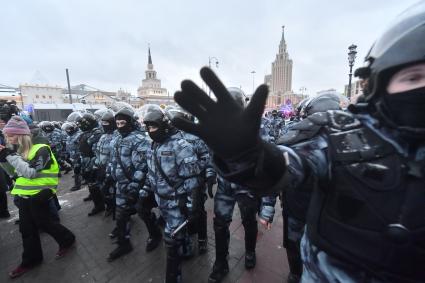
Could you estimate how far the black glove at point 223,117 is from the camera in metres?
0.84

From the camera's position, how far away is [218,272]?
9.24ft

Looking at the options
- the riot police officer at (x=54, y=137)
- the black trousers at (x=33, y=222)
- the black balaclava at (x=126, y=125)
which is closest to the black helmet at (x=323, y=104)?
the black balaclava at (x=126, y=125)

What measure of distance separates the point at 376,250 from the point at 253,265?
100 inches

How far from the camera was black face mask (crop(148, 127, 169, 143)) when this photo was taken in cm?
287

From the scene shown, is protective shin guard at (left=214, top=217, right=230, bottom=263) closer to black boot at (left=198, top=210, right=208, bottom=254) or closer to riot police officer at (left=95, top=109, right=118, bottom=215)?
black boot at (left=198, top=210, right=208, bottom=254)

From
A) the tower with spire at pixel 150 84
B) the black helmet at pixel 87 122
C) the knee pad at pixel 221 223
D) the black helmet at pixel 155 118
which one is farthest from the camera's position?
the tower with spire at pixel 150 84

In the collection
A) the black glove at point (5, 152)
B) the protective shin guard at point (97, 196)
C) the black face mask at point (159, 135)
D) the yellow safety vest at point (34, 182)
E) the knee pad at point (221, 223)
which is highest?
the black face mask at point (159, 135)

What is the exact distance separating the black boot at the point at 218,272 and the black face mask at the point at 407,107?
2801 millimetres

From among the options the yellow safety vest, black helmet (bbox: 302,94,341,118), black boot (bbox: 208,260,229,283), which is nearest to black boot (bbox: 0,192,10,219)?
the yellow safety vest

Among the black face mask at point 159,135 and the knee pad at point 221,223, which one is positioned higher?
the black face mask at point 159,135

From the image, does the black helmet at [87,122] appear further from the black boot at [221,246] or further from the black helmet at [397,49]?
the black helmet at [397,49]

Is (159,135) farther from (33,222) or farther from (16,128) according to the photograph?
(33,222)

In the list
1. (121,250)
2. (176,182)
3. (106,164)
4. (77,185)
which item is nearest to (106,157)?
(106,164)

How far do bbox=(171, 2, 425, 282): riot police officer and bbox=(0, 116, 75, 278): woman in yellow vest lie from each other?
3.41 m
